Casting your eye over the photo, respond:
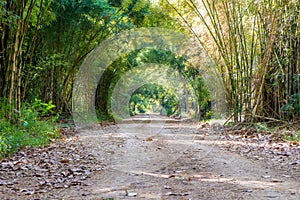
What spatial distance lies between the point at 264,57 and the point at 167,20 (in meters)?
5.80

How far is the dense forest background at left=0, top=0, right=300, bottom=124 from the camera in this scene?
230 inches

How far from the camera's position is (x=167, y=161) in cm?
420

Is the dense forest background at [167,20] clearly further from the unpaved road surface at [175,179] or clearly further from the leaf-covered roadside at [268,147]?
the unpaved road surface at [175,179]

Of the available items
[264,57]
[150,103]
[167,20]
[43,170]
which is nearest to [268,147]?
[264,57]

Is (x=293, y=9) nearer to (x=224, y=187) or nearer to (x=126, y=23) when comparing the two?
(x=224, y=187)

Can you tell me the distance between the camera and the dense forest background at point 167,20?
5.84 metres

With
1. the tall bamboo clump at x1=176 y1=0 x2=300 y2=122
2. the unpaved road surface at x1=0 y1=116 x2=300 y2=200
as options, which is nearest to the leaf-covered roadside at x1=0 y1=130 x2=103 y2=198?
the unpaved road surface at x1=0 y1=116 x2=300 y2=200

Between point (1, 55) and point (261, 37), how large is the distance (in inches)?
207

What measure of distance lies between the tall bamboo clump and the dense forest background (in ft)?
0.06

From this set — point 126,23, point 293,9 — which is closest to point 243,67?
point 293,9

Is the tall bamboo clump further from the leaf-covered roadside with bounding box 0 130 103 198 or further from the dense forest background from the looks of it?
the leaf-covered roadside with bounding box 0 130 103 198

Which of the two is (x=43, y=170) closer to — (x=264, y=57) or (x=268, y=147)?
(x=268, y=147)

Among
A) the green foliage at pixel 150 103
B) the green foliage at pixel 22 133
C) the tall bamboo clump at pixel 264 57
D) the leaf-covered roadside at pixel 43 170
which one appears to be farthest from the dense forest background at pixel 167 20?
the green foliage at pixel 150 103

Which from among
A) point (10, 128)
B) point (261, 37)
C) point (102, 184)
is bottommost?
point (102, 184)
